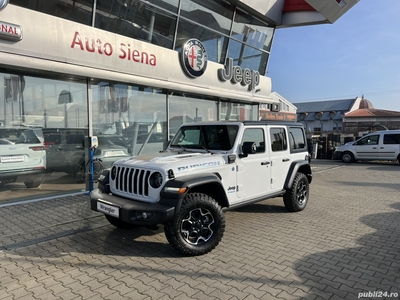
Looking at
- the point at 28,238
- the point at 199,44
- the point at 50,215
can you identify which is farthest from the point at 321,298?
the point at 199,44

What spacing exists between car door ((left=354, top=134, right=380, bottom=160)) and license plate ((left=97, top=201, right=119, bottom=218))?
1512 centimetres

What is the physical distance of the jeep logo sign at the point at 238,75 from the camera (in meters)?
11.3

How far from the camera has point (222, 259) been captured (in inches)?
146

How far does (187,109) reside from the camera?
34.8ft

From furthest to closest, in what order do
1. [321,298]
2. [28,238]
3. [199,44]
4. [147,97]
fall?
1. [199,44]
2. [147,97]
3. [28,238]
4. [321,298]

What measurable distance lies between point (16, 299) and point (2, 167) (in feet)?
14.9

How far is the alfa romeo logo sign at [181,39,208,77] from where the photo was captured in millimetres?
9758

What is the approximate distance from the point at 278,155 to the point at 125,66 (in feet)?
16.6

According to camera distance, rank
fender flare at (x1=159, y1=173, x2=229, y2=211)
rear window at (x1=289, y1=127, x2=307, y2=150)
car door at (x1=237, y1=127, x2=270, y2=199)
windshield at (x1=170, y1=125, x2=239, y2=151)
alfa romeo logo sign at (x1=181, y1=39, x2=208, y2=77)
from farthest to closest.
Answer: alfa romeo logo sign at (x1=181, y1=39, x2=208, y2=77) → rear window at (x1=289, y1=127, x2=307, y2=150) → windshield at (x1=170, y1=125, x2=239, y2=151) → car door at (x1=237, y1=127, x2=270, y2=199) → fender flare at (x1=159, y1=173, x2=229, y2=211)

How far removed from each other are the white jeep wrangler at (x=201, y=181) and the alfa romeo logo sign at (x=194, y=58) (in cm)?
496

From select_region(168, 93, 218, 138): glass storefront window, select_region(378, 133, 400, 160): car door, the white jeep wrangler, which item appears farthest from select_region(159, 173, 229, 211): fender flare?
select_region(378, 133, 400, 160): car door

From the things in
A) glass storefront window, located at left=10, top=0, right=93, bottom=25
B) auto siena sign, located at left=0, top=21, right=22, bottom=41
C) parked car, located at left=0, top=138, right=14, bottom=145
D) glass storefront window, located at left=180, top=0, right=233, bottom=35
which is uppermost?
glass storefront window, located at left=180, top=0, right=233, bottom=35

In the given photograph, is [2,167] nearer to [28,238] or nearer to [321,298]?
[28,238]

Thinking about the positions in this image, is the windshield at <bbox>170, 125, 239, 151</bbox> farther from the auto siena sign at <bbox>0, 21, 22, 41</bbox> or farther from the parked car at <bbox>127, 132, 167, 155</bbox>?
the parked car at <bbox>127, 132, 167, 155</bbox>
